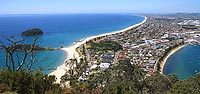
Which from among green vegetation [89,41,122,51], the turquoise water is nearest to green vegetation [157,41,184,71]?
the turquoise water

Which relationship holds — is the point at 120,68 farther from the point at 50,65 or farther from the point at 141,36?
the point at 141,36

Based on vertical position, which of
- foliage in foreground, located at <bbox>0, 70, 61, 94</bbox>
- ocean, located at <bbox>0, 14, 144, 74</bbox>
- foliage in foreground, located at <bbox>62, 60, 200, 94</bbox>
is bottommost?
ocean, located at <bbox>0, 14, 144, 74</bbox>

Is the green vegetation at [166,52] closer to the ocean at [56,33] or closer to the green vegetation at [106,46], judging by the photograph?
the green vegetation at [106,46]

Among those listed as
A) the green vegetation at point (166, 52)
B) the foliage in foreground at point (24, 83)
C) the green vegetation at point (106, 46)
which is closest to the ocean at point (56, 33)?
the foliage in foreground at point (24, 83)

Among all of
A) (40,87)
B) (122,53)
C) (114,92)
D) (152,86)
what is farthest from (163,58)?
(40,87)

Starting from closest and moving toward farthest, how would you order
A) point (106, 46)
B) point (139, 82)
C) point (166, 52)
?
1. point (139, 82)
2. point (166, 52)
3. point (106, 46)

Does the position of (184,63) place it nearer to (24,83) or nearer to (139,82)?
(139,82)

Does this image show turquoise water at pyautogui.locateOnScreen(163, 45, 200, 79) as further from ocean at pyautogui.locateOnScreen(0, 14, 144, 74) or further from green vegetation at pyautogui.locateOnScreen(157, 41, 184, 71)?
ocean at pyautogui.locateOnScreen(0, 14, 144, 74)

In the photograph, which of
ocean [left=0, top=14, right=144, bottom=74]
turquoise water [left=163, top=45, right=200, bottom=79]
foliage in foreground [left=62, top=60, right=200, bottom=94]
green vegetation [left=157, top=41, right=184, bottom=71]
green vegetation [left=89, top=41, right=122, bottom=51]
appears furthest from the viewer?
green vegetation [left=89, top=41, right=122, bottom=51]

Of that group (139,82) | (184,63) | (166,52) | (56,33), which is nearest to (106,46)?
(166,52)
